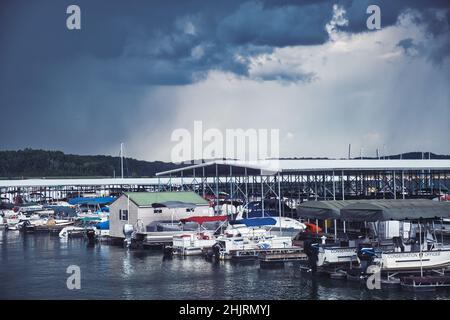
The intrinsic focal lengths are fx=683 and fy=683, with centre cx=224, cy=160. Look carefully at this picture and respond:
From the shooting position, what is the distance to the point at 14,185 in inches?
3307

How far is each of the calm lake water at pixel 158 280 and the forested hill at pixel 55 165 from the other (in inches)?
4147

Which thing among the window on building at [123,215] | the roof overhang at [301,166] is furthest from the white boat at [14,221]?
the window on building at [123,215]

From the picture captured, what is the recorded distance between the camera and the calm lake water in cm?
2647

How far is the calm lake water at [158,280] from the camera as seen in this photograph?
86.8 feet

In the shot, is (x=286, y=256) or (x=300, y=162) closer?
(x=286, y=256)

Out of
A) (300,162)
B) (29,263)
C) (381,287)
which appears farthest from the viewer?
(300,162)

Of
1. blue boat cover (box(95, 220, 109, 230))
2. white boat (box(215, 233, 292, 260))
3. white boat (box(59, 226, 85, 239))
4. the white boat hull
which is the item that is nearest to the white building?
blue boat cover (box(95, 220, 109, 230))

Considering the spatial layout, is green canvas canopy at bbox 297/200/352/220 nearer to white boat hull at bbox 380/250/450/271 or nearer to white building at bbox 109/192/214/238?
white boat hull at bbox 380/250/450/271

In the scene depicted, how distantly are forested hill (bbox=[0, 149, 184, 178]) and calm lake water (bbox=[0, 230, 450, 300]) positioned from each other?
10534cm
